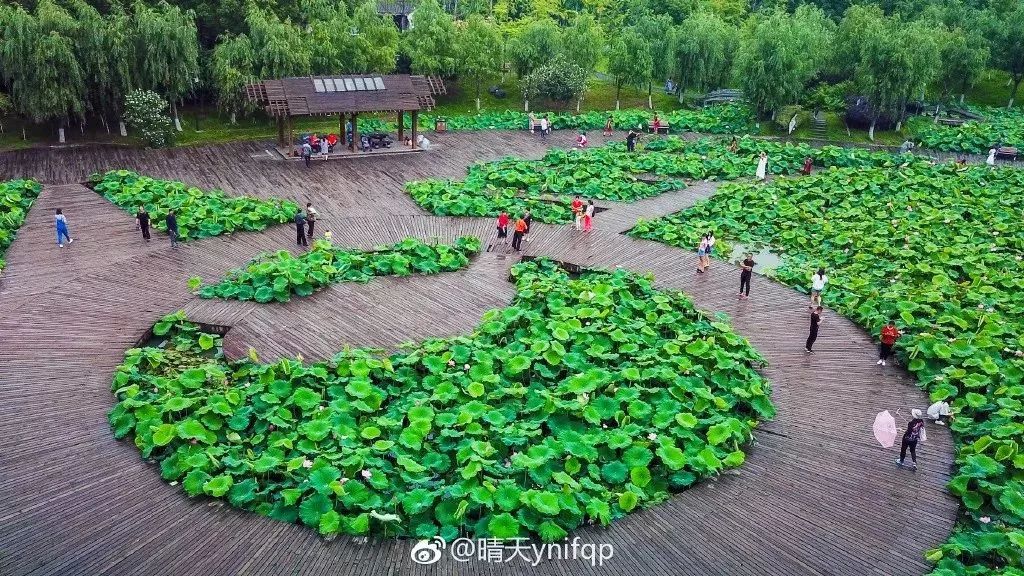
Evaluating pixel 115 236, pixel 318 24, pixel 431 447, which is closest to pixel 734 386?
pixel 431 447

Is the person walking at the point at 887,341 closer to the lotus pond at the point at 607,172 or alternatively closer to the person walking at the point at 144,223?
the lotus pond at the point at 607,172

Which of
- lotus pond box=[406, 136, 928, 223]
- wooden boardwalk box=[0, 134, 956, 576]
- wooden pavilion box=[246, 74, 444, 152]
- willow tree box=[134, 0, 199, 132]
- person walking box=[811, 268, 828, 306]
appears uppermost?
willow tree box=[134, 0, 199, 132]

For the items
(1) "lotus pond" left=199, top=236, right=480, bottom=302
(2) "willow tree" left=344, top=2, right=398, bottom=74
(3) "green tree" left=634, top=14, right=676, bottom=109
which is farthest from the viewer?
(3) "green tree" left=634, top=14, right=676, bottom=109

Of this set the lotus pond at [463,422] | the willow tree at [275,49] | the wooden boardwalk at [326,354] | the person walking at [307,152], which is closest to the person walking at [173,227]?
the wooden boardwalk at [326,354]

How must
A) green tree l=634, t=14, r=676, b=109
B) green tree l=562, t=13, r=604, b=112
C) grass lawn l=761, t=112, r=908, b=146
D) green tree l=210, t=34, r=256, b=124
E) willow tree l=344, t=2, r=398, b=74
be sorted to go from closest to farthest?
1. green tree l=210, t=34, r=256, b=124
2. willow tree l=344, t=2, r=398, b=74
3. grass lawn l=761, t=112, r=908, b=146
4. green tree l=562, t=13, r=604, b=112
5. green tree l=634, t=14, r=676, b=109

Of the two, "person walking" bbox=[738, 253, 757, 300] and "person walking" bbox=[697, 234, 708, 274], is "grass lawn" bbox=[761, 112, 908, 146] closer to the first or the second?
"person walking" bbox=[697, 234, 708, 274]

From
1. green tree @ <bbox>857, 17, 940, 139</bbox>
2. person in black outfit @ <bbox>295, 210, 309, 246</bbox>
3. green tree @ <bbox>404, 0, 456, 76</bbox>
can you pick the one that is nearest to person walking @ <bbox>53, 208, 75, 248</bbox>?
person in black outfit @ <bbox>295, 210, 309, 246</bbox>

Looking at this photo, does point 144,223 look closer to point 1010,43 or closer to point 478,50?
point 478,50

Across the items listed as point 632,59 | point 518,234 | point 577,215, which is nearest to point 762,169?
point 577,215
